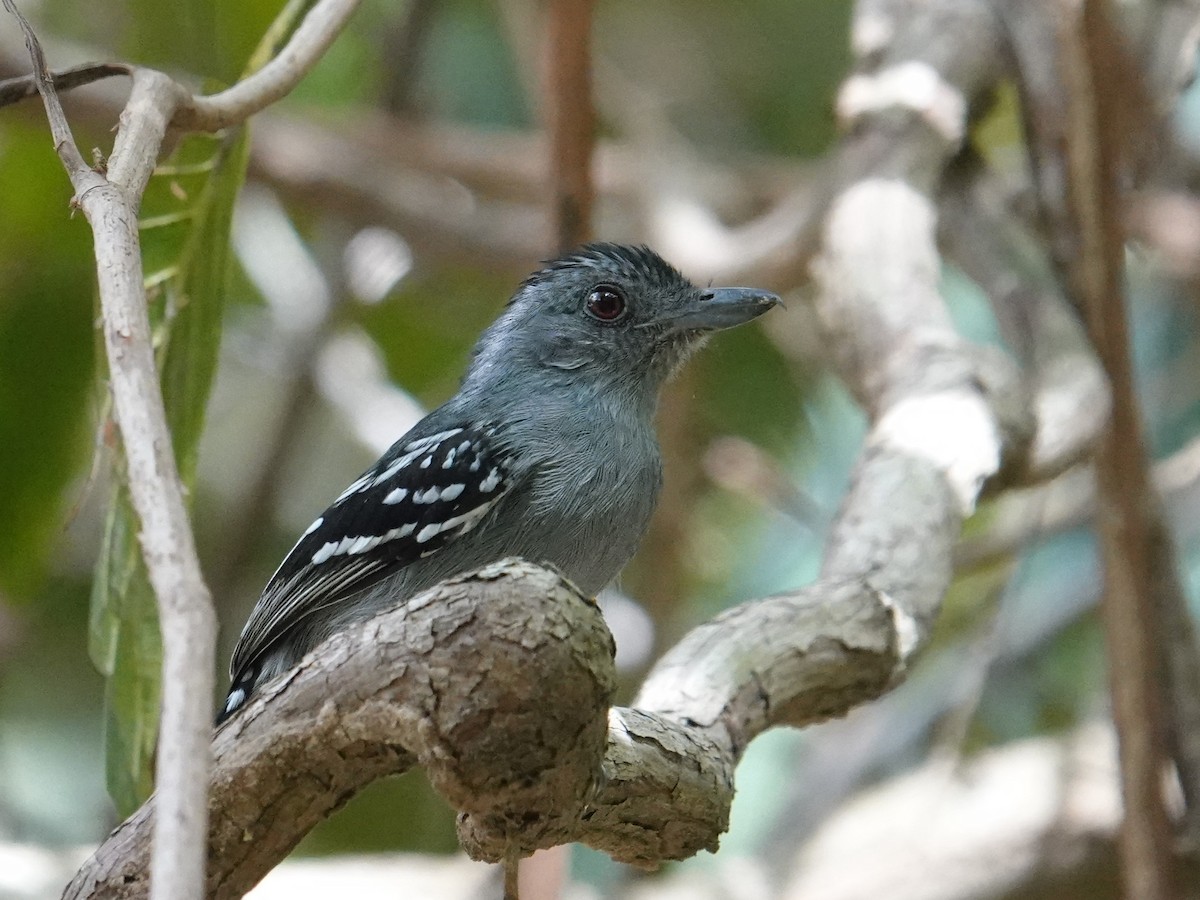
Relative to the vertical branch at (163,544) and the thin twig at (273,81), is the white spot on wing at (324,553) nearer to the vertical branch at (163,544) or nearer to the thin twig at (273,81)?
the thin twig at (273,81)

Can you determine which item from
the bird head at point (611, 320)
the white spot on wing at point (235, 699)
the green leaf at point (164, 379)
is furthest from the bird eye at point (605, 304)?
the white spot on wing at point (235, 699)

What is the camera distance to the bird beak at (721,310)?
400cm

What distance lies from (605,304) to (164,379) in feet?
4.40

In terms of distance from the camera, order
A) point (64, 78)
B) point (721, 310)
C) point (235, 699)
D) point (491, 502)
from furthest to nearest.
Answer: point (721, 310) → point (235, 699) → point (491, 502) → point (64, 78)

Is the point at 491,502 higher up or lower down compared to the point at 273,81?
lower down

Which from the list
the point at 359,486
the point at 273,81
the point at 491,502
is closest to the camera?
the point at 273,81

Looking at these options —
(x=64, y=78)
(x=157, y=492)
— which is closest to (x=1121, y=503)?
(x=64, y=78)

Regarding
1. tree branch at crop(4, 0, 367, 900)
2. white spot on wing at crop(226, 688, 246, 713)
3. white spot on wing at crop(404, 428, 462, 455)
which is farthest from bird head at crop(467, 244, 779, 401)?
tree branch at crop(4, 0, 367, 900)

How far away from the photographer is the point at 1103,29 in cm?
477

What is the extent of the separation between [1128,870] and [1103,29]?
2.77 metres

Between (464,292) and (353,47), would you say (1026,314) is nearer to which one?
(464,292)

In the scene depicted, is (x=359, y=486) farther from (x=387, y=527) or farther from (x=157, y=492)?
(x=157, y=492)

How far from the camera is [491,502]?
332 cm

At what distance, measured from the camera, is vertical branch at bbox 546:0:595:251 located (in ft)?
15.8
